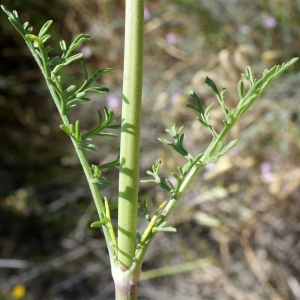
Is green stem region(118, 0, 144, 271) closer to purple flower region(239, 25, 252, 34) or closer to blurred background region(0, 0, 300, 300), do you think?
blurred background region(0, 0, 300, 300)

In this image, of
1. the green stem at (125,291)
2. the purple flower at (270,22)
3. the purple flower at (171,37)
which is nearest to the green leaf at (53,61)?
the green stem at (125,291)

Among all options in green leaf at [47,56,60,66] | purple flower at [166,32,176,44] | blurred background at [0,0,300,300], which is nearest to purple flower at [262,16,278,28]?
blurred background at [0,0,300,300]

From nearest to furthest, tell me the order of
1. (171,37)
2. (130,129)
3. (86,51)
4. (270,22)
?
(130,129)
(270,22)
(171,37)
(86,51)

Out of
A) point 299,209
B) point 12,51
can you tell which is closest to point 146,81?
point 12,51

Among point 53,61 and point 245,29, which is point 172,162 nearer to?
point 245,29

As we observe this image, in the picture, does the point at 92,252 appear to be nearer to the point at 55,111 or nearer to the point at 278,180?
the point at 55,111

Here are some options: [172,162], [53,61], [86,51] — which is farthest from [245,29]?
[53,61]
